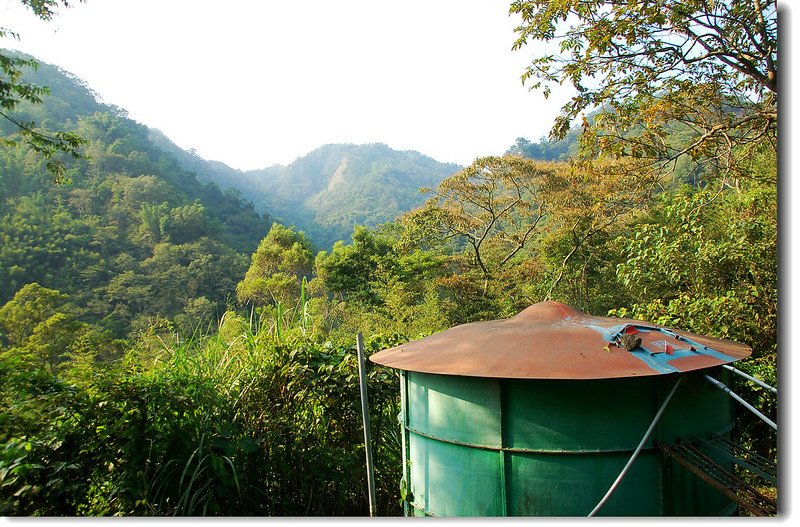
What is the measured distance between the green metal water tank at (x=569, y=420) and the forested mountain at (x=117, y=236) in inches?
776

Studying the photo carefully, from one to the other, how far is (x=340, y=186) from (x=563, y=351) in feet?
215

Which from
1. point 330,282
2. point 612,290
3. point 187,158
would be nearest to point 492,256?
point 612,290

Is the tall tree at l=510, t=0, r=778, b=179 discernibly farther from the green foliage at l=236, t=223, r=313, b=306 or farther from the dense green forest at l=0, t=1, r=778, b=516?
the green foliage at l=236, t=223, r=313, b=306

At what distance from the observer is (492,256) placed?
1725 centimetres

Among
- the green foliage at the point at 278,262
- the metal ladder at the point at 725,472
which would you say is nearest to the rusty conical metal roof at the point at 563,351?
the metal ladder at the point at 725,472

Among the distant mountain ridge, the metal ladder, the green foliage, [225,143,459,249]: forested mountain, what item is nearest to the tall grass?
the metal ladder

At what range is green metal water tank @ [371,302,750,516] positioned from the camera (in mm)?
2461

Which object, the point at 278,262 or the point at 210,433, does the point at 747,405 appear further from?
the point at 278,262

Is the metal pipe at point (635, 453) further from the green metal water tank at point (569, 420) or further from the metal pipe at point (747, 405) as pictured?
the metal pipe at point (747, 405)

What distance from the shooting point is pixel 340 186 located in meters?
66.6

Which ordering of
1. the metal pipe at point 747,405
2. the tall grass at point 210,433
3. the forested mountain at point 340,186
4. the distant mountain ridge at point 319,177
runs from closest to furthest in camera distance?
the metal pipe at point 747,405
the tall grass at point 210,433
the distant mountain ridge at point 319,177
the forested mountain at point 340,186

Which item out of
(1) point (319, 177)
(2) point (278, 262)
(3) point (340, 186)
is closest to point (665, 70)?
(2) point (278, 262)

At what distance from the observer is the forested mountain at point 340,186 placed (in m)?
52.7

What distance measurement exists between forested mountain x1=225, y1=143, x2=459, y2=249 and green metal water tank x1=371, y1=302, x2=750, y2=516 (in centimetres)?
3985
